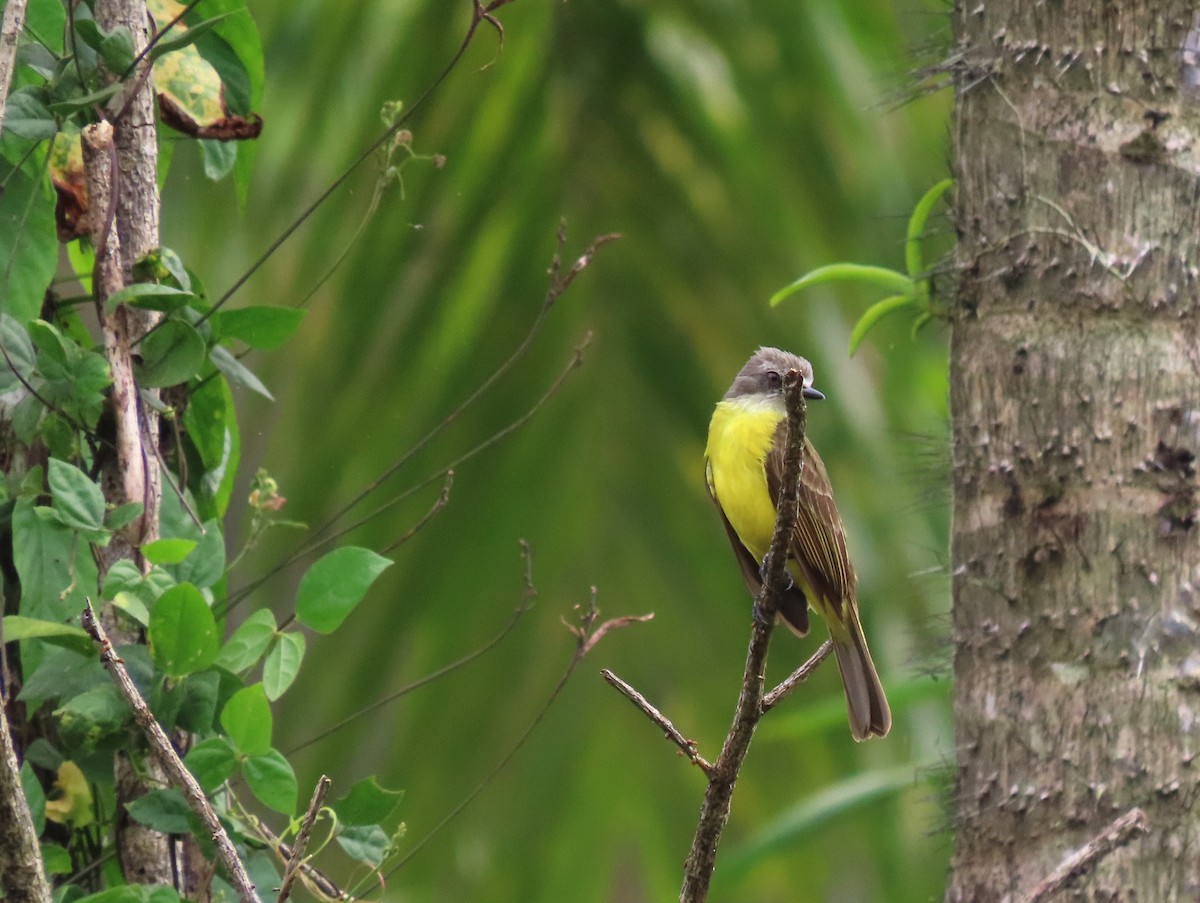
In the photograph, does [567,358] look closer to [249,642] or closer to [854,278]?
[854,278]

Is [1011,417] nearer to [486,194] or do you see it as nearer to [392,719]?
[486,194]

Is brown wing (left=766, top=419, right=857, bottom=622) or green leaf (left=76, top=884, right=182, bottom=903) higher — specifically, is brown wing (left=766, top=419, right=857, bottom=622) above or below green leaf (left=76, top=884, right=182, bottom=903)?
above

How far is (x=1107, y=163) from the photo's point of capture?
242cm

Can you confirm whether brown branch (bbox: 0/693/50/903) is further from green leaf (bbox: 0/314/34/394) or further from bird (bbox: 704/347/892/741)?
bird (bbox: 704/347/892/741)

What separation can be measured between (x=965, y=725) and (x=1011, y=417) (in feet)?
1.60

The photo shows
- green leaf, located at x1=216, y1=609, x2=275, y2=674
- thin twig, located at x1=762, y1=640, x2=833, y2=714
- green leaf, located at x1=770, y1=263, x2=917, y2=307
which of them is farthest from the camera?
green leaf, located at x1=770, y1=263, x2=917, y2=307

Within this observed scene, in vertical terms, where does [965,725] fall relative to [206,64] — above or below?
below

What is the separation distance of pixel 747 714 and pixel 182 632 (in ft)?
1.93

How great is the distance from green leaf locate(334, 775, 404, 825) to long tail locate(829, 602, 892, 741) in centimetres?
113

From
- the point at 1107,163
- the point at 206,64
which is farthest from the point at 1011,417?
the point at 206,64

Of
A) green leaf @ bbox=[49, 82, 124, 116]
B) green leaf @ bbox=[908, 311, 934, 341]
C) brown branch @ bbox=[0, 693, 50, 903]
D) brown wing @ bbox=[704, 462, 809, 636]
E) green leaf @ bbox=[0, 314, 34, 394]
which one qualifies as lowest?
brown branch @ bbox=[0, 693, 50, 903]

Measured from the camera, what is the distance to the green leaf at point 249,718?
1.59 meters

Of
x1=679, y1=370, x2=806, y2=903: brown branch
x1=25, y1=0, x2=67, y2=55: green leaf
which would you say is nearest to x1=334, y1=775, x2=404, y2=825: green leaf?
x1=679, y1=370, x2=806, y2=903: brown branch

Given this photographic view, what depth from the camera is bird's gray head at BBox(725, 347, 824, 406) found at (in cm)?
297
